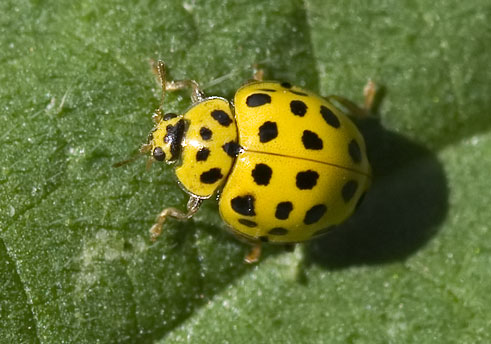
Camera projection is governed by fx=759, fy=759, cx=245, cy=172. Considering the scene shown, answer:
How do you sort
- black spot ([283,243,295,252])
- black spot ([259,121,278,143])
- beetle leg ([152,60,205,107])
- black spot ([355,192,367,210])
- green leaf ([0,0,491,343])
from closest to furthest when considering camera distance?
green leaf ([0,0,491,343])
black spot ([259,121,278,143])
beetle leg ([152,60,205,107])
black spot ([355,192,367,210])
black spot ([283,243,295,252])

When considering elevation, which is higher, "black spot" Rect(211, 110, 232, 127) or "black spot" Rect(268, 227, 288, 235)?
"black spot" Rect(211, 110, 232, 127)

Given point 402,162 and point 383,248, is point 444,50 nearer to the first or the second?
point 402,162

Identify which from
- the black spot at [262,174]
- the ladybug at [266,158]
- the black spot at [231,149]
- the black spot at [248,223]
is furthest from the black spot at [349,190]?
the black spot at [231,149]

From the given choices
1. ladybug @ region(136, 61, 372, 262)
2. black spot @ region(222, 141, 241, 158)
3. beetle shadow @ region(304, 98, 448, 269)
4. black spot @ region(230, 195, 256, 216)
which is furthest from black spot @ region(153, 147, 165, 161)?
→ beetle shadow @ region(304, 98, 448, 269)

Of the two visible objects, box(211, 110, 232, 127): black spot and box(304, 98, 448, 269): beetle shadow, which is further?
box(304, 98, 448, 269): beetle shadow

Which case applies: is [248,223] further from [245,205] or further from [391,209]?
[391,209]

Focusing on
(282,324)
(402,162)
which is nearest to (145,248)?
(282,324)

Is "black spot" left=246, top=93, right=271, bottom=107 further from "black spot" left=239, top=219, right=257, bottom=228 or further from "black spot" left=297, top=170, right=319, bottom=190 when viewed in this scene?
"black spot" left=239, top=219, right=257, bottom=228
